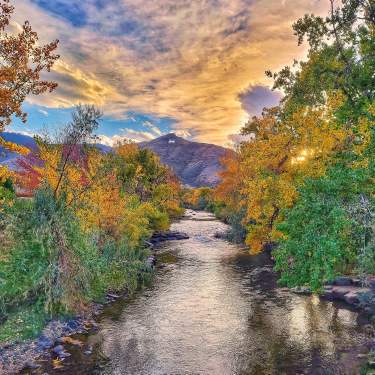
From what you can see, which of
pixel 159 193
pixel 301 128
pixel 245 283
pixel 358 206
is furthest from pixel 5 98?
pixel 159 193

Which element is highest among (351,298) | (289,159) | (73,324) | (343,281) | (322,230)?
(289,159)

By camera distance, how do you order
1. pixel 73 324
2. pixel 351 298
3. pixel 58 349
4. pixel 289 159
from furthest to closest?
1. pixel 289 159
2. pixel 351 298
3. pixel 73 324
4. pixel 58 349

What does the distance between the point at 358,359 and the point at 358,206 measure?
7637 mm

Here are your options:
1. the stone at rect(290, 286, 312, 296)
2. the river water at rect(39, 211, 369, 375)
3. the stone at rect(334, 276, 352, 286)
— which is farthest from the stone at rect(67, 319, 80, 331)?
the stone at rect(334, 276, 352, 286)

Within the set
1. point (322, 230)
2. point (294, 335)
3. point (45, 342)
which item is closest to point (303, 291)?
point (294, 335)

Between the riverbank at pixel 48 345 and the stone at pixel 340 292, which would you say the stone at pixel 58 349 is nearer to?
the riverbank at pixel 48 345

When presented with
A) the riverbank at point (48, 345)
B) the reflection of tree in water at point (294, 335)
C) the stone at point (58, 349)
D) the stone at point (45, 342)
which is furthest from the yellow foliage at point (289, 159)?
the stone at point (45, 342)

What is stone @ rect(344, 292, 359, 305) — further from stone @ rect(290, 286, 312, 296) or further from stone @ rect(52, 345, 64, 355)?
stone @ rect(52, 345, 64, 355)

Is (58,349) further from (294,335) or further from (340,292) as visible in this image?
(340,292)

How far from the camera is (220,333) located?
20578 mm

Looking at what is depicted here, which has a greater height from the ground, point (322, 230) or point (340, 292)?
point (322, 230)

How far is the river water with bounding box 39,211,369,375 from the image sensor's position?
54.7 feet

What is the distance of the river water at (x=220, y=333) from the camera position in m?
16.7

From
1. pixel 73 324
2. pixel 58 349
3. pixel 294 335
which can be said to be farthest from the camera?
pixel 73 324
